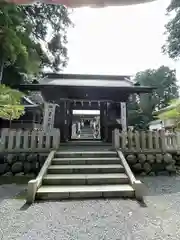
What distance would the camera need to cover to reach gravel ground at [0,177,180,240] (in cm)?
268

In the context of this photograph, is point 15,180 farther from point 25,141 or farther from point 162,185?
point 162,185

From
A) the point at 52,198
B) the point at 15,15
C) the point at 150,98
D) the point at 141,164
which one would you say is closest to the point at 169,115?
the point at 141,164

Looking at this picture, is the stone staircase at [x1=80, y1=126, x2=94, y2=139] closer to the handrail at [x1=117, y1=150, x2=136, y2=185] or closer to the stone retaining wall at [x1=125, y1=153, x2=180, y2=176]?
the stone retaining wall at [x1=125, y1=153, x2=180, y2=176]

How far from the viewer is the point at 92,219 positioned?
3.19 meters

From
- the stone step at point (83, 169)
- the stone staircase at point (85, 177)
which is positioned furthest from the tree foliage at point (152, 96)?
the stone step at point (83, 169)

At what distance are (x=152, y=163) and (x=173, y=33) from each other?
1613cm

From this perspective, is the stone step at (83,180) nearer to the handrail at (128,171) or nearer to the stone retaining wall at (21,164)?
the handrail at (128,171)

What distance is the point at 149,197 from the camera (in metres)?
4.39

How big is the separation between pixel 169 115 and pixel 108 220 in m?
5.09

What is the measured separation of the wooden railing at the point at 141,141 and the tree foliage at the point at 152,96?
18975mm

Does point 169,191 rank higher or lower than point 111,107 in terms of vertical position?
lower

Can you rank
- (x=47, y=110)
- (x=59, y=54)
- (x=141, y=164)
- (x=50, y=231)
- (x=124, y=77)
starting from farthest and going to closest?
(x=59, y=54) → (x=124, y=77) → (x=47, y=110) → (x=141, y=164) → (x=50, y=231)

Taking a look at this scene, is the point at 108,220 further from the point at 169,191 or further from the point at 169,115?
the point at 169,115

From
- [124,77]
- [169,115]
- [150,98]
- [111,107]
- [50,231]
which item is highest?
[150,98]
